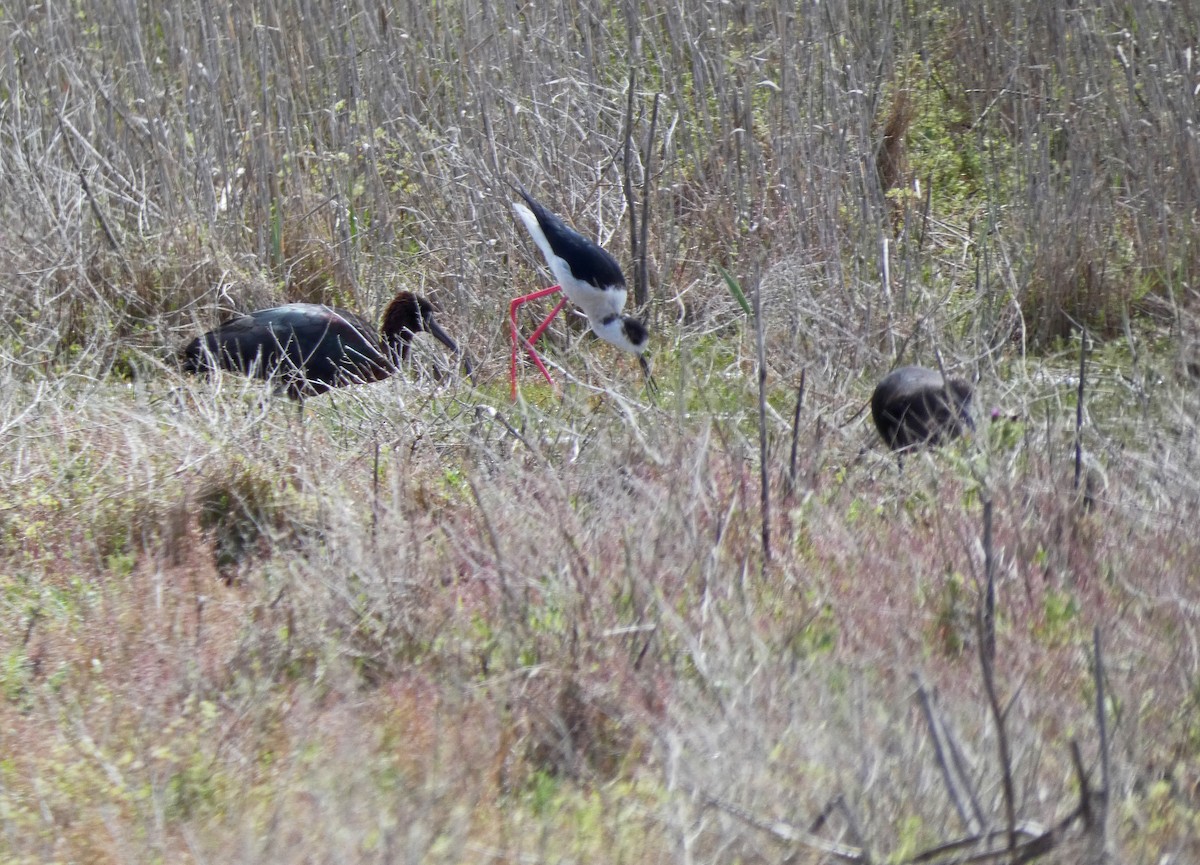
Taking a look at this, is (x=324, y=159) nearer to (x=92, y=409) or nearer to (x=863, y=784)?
(x=92, y=409)

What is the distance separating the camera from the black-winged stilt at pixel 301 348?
220 inches

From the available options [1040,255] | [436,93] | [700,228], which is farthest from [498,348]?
[1040,255]

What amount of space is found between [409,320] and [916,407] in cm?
254

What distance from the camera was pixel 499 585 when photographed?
3.26 m

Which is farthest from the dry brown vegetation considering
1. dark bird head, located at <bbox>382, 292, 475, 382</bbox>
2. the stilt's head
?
dark bird head, located at <bbox>382, 292, 475, 382</bbox>

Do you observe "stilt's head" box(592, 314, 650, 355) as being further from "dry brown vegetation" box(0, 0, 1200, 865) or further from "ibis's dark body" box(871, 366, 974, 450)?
"ibis's dark body" box(871, 366, 974, 450)

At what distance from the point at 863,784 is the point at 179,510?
8.36 ft

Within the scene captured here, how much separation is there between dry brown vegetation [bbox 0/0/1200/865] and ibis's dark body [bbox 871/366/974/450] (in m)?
0.15

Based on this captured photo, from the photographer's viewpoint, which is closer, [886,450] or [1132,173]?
[886,450]

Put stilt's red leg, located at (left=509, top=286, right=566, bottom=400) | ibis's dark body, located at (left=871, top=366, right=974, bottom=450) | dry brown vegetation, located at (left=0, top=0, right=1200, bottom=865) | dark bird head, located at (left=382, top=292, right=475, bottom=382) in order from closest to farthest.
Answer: dry brown vegetation, located at (left=0, top=0, right=1200, bottom=865) → ibis's dark body, located at (left=871, top=366, right=974, bottom=450) → stilt's red leg, located at (left=509, top=286, right=566, bottom=400) → dark bird head, located at (left=382, top=292, right=475, bottom=382)

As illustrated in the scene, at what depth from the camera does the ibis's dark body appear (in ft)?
14.2

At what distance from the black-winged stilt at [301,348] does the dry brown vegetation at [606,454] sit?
0.64ft

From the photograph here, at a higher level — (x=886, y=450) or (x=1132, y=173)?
(x=1132, y=173)

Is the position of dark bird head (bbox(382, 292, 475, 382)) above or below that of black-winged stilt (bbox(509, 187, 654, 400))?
below
